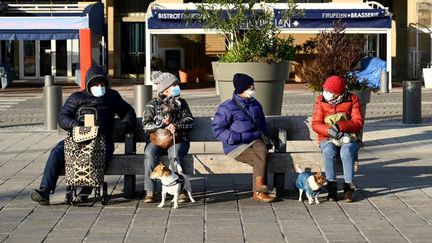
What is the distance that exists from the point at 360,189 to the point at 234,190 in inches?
55.7

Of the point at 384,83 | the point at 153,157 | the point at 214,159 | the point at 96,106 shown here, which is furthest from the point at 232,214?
the point at 384,83

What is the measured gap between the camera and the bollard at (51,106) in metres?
16.5

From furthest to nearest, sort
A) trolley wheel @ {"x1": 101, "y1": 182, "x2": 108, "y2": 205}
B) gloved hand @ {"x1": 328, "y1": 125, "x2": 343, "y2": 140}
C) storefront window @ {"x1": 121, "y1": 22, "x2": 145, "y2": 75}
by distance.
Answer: storefront window @ {"x1": 121, "y1": 22, "x2": 145, "y2": 75} < gloved hand @ {"x1": 328, "y1": 125, "x2": 343, "y2": 140} < trolley wheel @ {"x1": 101, "y1": 182, "x2": 108, "y2": 205}

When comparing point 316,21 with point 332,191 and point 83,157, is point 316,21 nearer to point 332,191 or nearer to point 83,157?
point 332,191

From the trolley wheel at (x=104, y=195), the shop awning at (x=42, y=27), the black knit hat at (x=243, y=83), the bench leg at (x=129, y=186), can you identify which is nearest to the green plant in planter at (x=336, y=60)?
the black knit hat at (x=243, y=83)

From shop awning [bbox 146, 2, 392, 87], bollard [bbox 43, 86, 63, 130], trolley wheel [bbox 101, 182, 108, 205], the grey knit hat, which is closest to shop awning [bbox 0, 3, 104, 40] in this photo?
shop awning [bbox 146, 2, 392, 87]

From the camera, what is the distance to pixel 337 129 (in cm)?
904

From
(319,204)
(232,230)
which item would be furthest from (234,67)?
(232,230)

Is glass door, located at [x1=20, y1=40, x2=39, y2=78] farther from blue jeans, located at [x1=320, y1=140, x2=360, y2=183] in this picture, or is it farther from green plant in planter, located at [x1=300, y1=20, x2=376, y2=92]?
blue jeans, located at [x1=320, y1=140, x2=360, y2=183]

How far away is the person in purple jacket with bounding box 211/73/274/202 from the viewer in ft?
29.2

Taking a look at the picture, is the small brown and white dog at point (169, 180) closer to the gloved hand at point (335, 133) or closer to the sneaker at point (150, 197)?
the sneaker at point (150, 197)

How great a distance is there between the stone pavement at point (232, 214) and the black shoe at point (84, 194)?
0.18 m

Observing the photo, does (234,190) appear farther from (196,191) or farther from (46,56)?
(46,56)

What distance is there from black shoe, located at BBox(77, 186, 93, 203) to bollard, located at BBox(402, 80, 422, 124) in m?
9.25
